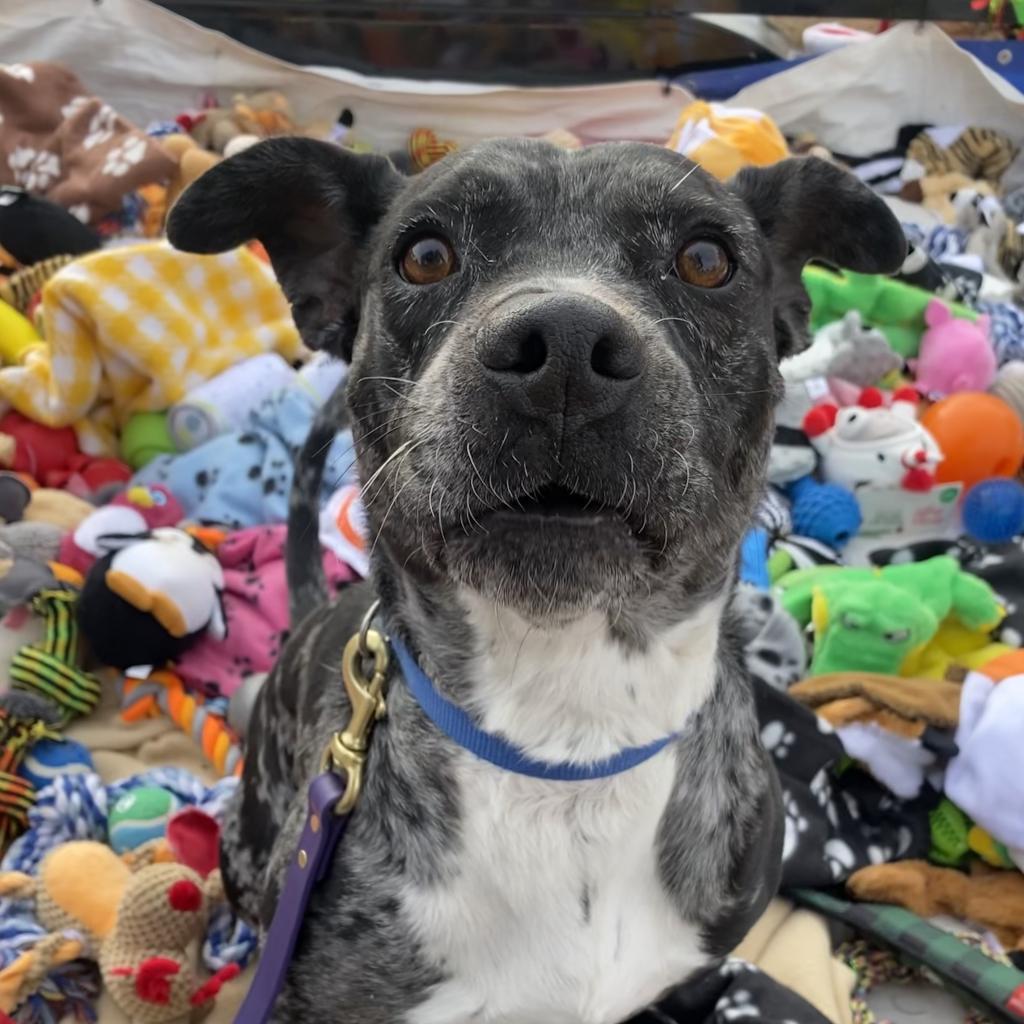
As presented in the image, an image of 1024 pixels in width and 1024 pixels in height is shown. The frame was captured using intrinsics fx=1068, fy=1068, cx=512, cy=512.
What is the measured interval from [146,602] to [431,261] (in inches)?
68.9

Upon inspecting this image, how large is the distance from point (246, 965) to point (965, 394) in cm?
301

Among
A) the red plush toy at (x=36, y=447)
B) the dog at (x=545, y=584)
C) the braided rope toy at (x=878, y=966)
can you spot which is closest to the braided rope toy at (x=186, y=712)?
the red plush toy at (x=36, y=447)

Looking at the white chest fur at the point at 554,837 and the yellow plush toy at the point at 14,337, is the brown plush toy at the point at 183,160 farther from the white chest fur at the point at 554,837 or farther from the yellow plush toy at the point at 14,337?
the white chest fur at the point at 554,837

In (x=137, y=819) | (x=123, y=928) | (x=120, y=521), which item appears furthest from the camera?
(x=120, y=521)

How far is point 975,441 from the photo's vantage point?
3676mm

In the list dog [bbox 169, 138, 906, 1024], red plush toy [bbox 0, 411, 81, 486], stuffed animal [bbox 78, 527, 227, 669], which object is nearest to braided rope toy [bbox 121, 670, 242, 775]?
stuffed animal [bbox 78, 527, 227, 669]

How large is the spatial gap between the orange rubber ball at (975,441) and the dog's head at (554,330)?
192 cm

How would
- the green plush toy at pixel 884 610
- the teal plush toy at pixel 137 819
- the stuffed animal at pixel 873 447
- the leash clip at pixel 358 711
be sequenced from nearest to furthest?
the leash clip at pixel 358 711
the teal plush toy at pixel 137 819
the green plush toy at pixel 884 610
the stuffed animal at pixel 873 447

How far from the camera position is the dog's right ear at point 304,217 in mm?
1810

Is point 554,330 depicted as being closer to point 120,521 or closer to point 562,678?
point 562,678

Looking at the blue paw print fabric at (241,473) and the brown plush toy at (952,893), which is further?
the blue paw print fabric at (241,473)

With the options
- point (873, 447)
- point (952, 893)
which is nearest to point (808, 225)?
point (952, 893)

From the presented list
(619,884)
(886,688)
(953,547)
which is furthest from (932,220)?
(619,884)

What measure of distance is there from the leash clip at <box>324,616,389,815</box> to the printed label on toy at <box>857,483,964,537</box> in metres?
2.32
